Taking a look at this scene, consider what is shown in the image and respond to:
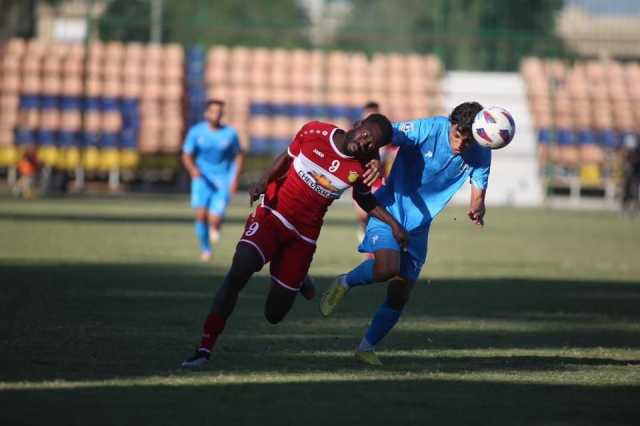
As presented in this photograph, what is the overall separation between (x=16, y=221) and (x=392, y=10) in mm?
30627

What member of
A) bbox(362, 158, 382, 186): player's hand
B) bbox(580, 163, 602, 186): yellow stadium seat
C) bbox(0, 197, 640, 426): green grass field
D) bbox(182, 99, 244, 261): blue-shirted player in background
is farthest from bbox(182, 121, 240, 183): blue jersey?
bbox(580, 163, 602, 186): yellow stadium seat

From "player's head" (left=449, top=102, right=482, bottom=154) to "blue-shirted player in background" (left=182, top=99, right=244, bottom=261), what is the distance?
10237 millimetres

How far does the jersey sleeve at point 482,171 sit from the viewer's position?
10133mm

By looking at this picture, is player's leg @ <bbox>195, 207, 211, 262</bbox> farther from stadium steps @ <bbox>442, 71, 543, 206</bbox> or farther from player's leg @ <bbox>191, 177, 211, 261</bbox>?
stadium steps @ <bbox>442, 71, 543, 206</bbox>

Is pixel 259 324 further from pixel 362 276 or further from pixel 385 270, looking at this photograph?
pixel 385 270

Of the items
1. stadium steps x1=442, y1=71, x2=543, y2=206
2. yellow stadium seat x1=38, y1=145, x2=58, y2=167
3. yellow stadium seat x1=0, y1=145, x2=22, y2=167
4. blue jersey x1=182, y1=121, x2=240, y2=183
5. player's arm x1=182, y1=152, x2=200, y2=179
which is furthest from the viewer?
stadium steps x1=442, y1=71, x2=543, y2=206

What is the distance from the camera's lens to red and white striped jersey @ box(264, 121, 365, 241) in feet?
30.9

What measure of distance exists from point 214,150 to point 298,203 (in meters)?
10.8

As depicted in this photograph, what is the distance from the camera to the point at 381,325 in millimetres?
9914

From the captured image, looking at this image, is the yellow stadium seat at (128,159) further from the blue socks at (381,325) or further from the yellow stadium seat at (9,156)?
the blue socks at (381,325)

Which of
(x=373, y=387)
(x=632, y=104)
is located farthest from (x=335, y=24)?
(x=373, y=387)

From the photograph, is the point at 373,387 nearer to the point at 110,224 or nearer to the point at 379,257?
the point at 379,257

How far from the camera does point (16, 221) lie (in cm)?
2717

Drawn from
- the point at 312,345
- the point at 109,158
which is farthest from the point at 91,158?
the point at 312,345
